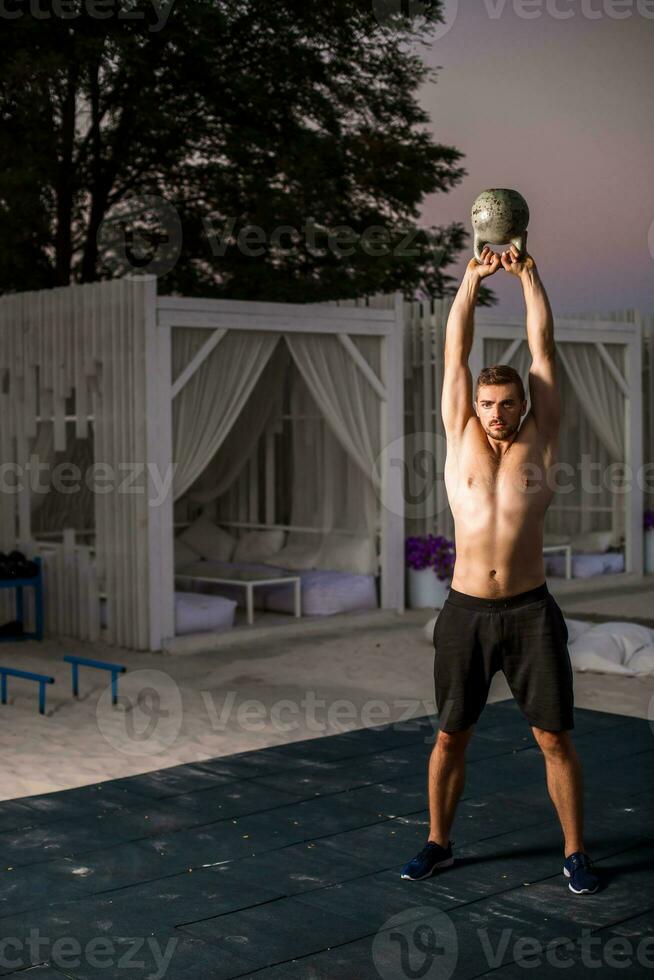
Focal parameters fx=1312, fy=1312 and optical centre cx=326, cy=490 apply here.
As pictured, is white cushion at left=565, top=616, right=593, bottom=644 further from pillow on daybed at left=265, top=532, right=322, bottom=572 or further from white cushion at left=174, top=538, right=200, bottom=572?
white cushion at left=174, top=538, right=200, bottom=572

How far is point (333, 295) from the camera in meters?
17.9

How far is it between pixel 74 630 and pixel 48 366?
1.95 metres

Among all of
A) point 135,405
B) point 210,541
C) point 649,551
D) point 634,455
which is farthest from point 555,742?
point 649,551

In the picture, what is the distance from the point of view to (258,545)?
1145 centimetres

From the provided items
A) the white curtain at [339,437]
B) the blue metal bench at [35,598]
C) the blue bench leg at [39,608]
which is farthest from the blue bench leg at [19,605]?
the white curtain at [339,437]

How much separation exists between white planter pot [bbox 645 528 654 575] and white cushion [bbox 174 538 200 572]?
464 cm

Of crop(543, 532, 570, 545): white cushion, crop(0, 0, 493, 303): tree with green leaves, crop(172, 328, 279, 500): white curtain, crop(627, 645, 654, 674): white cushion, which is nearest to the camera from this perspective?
crop(627, 645, 654, 674): white cushion

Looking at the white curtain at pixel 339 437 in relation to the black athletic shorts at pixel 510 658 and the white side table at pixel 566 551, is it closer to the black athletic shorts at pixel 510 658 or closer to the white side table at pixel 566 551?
the white side table at pixel 566 551

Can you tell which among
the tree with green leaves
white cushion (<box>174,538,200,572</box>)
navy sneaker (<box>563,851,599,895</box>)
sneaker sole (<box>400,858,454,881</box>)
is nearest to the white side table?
white cushion (<box>174,538,200,572</box>)

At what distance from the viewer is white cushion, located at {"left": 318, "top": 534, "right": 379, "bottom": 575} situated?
10.5 m

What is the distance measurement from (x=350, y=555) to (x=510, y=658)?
6.56 metres

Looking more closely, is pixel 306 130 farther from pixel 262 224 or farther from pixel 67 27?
pixel 67 27

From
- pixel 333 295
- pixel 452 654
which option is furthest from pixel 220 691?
pixel 333 295

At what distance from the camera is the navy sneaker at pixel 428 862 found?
426cm
